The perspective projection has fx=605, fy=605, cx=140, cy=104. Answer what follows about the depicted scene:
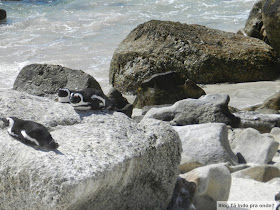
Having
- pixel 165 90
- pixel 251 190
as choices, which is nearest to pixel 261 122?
pixel 165 90

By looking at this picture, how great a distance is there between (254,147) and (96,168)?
9.18 feet

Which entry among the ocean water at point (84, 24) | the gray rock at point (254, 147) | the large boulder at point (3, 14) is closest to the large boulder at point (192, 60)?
the ocean water at point (84, 24)

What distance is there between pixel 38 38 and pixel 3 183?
47.0ft

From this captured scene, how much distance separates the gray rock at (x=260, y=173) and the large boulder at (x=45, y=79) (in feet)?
13.3

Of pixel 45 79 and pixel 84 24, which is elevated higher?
pixel 45 79

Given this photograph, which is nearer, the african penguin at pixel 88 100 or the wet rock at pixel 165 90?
the african penguin at pixel 88 100

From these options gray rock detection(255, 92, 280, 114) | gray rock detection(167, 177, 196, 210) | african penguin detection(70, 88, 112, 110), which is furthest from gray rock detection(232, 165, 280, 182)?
gray rock detection(255, 92, 280, 114)

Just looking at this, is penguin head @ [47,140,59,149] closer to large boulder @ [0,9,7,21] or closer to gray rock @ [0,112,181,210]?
gray rock @ [0,112,181,210]

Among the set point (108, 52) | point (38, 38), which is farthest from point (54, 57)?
point (38, 38)

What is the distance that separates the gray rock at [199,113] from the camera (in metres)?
7.50

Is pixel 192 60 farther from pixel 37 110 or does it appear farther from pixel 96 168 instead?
pixel 96 168

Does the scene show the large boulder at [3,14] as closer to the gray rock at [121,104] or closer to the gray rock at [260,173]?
the gray rock at [121,104]

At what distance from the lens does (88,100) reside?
500 cm

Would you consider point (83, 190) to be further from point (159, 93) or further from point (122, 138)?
point (159, 93)
